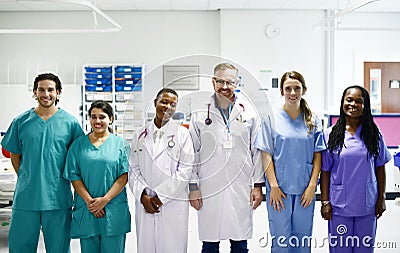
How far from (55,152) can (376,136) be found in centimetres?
168

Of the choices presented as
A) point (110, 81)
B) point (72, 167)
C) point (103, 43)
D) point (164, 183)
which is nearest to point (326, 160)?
point (164, 183)

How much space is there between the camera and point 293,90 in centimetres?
234

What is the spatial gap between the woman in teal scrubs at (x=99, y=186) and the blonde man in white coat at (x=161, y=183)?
0.09m

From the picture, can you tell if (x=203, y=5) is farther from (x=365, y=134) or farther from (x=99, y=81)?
(x=365, y=134)

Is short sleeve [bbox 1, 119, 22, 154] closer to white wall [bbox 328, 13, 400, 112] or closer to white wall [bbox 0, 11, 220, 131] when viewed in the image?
white wall [bbox 0, 11, 220, 131]

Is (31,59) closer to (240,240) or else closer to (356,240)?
(240,240)

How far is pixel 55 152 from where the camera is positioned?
2418 mm

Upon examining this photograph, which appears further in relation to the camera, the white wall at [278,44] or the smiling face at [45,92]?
the white wall at [278,44]

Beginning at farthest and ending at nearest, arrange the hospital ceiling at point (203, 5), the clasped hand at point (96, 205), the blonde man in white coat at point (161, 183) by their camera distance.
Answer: the hospital ceiling at point (203, 5) < the clasped hand at point (96, 205) < the blonde man in white coat at point (161, 183)

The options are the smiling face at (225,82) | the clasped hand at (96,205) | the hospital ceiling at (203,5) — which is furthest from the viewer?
the hospital ceiling at (203,5)

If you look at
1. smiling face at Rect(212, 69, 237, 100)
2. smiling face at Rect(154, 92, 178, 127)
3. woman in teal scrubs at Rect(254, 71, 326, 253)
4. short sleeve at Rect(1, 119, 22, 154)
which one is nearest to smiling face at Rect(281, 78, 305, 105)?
woman in teal scrubs at Rect(254, 71, 326, 253)

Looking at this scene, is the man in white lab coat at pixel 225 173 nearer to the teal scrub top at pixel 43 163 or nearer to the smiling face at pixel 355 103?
the smiling face at pixel 355 103

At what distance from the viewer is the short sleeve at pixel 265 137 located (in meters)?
2.34

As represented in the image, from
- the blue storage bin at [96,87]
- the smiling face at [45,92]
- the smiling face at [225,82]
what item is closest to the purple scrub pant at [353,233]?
the smiling face at [225,82]
